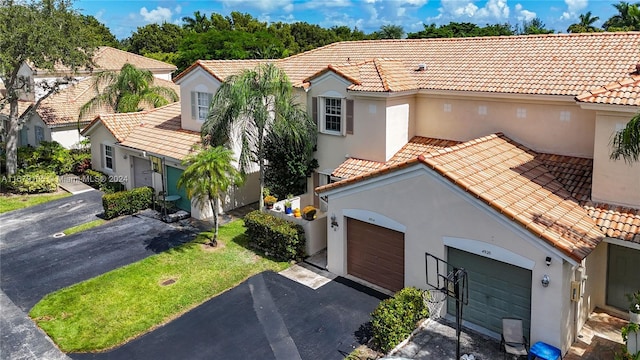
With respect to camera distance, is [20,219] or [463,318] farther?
[20,219]

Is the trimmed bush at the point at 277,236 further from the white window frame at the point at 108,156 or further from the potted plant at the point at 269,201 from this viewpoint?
the white window frame at the point at 108,156

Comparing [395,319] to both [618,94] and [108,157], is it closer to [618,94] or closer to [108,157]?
[618,94]

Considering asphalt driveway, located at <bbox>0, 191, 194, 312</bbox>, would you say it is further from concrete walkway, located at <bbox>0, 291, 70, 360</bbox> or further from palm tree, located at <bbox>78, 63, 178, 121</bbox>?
palm tree, located at <bbox>78, 63, 178, 121</bbox>

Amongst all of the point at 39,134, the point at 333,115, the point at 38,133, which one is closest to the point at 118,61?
the point at 38,133

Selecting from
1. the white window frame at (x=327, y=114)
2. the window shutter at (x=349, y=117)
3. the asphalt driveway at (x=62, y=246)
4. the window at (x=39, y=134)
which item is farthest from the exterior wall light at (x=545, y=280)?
the window at (x=39, y=134)

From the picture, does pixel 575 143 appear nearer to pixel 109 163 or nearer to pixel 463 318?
pixel 463 318


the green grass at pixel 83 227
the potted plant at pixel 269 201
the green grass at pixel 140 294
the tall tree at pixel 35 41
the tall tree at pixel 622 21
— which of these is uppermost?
the tall tree at pixel 622 21

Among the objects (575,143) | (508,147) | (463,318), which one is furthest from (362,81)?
(463,318)
